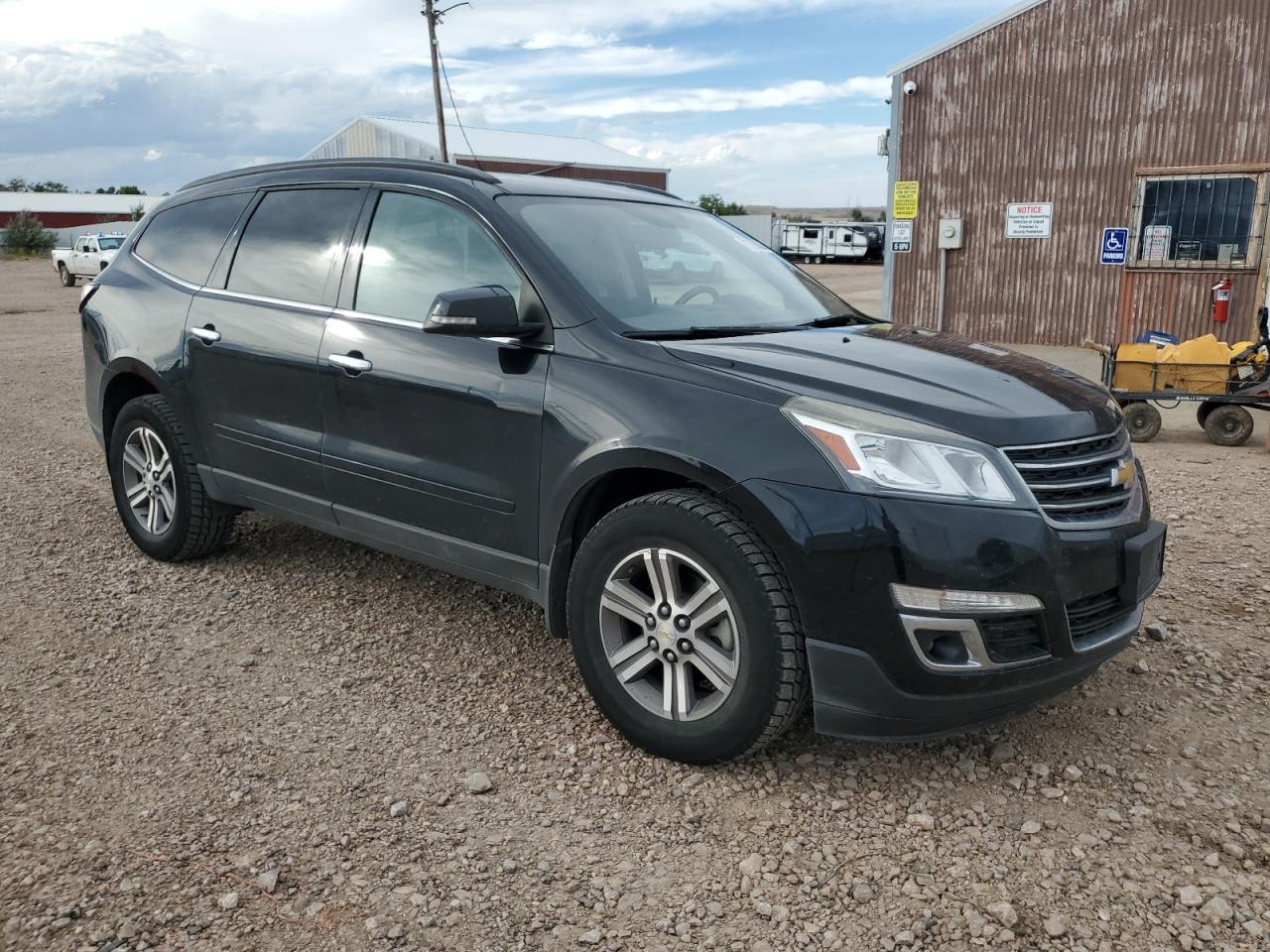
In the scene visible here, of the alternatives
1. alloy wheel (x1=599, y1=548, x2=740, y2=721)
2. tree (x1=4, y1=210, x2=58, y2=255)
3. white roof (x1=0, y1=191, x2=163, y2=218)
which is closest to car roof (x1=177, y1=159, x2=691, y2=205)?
alloy wheel (x1=599, y1=548, x2=740, y2=721)

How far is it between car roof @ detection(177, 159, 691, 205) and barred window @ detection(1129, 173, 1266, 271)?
39.9 feet

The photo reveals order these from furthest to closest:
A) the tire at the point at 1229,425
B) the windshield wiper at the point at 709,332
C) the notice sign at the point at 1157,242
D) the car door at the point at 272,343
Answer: the notice sign at the point at 1157,242
the tire at the point at 1229,425
the car door at the point at 272,343
the windshield wiper at the point at 709,332

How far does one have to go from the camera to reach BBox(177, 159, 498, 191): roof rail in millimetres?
3883

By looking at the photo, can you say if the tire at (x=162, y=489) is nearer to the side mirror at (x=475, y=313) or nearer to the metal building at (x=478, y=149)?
the side mirror at (x=475, y=313)

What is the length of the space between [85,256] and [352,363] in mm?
32396

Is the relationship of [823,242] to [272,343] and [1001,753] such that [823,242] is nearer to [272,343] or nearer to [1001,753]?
[272,343]

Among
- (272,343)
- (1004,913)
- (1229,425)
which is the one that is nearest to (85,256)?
(272,343)

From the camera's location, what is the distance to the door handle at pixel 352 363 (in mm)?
3830

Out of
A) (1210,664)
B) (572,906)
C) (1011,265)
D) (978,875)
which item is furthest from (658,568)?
(1011,265)

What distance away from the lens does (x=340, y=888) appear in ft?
8.51

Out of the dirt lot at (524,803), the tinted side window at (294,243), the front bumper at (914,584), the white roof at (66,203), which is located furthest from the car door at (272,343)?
the white roof at (66,203)

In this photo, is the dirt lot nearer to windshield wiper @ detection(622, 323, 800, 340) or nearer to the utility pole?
windshield wiper @ detection(622, 323, 800, 340)

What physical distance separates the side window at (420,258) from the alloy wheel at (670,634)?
1097 millimetres

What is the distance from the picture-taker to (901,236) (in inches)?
659
